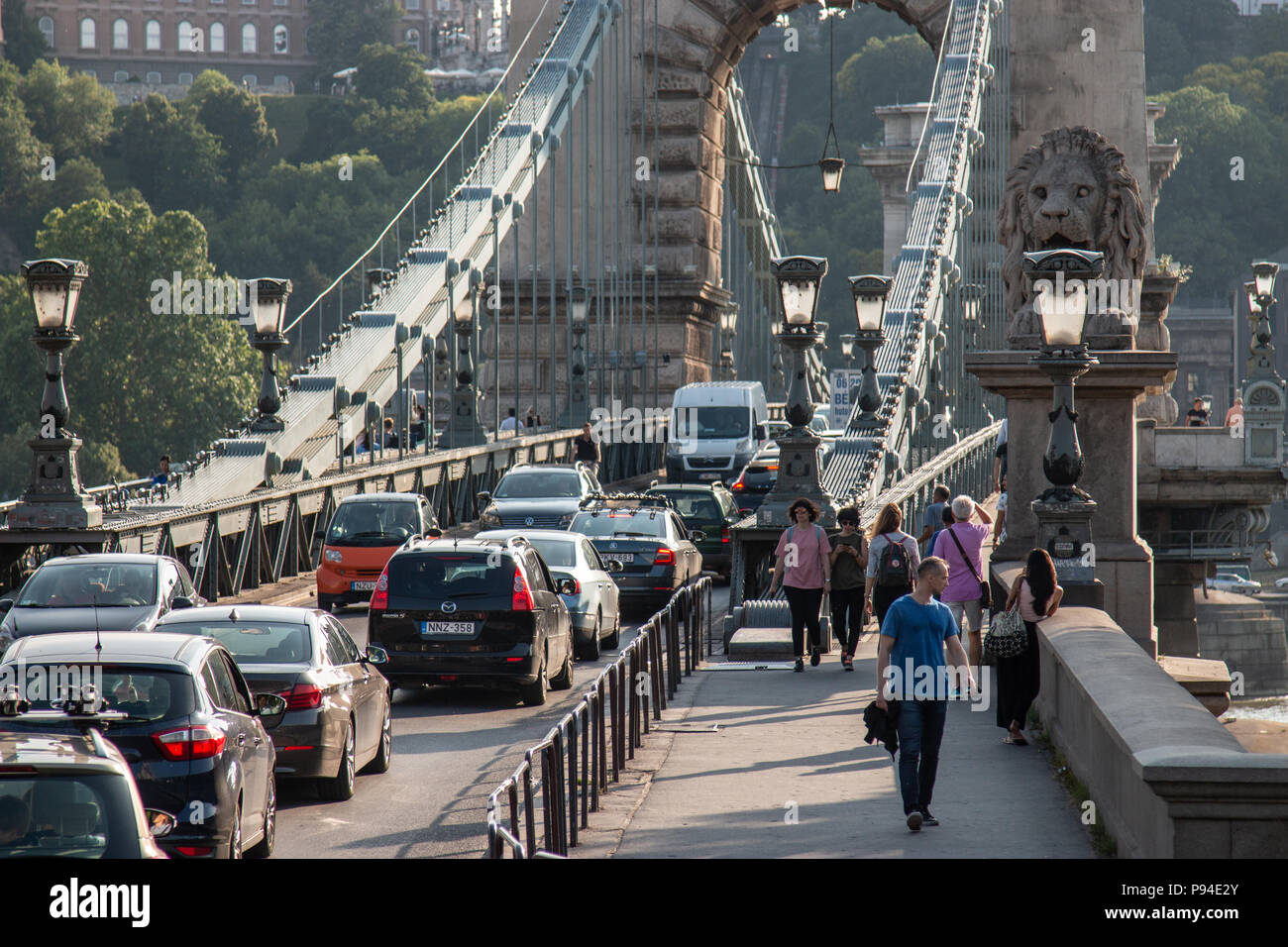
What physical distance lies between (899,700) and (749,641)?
26.3ft

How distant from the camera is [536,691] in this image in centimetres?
1611

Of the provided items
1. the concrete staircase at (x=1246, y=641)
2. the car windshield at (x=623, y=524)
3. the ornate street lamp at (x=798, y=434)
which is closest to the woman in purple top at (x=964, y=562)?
the ornate street lamp at (x=798, y=434)

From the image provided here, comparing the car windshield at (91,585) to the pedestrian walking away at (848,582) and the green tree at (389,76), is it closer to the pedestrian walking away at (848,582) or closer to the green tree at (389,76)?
the pedestrian walking away at (848,582)

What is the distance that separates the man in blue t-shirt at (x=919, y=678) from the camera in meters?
10.2

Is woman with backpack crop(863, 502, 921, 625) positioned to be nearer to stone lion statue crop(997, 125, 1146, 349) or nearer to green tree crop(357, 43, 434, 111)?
stone lion statue crop(997, 125, 1146, 349)

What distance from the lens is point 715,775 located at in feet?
39.7

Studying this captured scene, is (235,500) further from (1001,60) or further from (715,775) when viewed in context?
(1001,60)

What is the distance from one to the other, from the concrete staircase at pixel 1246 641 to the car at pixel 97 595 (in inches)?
1401

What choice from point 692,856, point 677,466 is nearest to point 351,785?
point 692,856

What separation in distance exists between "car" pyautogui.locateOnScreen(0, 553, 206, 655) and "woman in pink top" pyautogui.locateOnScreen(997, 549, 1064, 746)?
20.6 ft

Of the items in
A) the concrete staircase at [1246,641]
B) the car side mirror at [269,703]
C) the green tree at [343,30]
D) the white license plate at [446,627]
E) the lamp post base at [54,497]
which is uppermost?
the green tree at [343,30]

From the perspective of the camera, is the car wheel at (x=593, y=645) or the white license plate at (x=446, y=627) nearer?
the white license plate at (x=446, y=627)

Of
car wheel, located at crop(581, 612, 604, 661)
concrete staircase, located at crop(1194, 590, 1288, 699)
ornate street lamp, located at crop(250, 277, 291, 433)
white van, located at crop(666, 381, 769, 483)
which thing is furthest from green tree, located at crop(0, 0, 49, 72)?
car wheel, located at crop(581, 612, 604, 661)

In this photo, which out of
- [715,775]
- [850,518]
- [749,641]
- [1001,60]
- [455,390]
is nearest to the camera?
[715,775]
